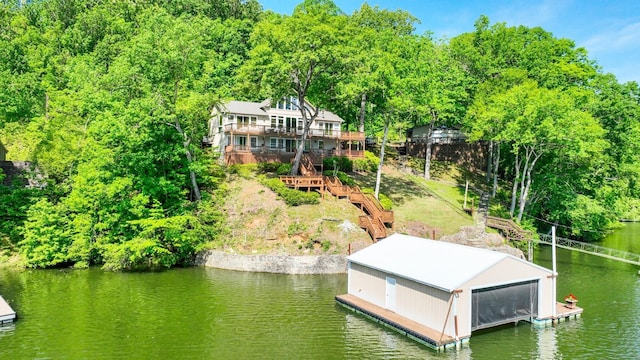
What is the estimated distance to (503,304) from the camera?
1964cm

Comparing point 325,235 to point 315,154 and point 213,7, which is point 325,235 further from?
point 213,7

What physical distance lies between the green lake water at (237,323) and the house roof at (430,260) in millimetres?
2748

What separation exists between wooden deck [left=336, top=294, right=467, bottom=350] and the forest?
14432 millimetres

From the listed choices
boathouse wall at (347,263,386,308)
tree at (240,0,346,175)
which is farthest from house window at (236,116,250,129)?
boathouse wall at (347,263,386,308)

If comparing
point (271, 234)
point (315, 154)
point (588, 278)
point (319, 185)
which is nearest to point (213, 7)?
point (315, 154)

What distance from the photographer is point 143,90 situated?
34.1 metres

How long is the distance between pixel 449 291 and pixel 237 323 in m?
9.97

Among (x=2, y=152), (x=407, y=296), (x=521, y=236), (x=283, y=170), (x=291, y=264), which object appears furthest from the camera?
(x=283, y=170)

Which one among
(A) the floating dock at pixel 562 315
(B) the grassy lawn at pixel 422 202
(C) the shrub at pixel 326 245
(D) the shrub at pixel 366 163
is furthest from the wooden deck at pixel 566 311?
(D) the shrub at pixel 366 163

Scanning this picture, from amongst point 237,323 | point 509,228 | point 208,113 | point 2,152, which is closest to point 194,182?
point 208,113

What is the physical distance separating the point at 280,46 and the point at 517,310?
93.0ft

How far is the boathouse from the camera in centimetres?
1808

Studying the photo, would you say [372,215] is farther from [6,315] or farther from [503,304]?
[6,315]

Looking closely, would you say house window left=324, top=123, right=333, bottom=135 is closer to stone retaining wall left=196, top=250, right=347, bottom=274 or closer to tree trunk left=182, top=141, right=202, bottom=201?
tree trunk left=182, top=141, right=202, bottom=201
